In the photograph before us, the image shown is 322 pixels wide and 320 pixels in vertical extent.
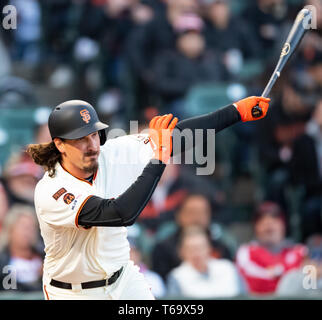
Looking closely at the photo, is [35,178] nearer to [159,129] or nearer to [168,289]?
[168,289]

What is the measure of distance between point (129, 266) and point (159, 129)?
919 millimetres

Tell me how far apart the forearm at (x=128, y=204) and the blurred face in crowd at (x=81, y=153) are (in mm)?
301

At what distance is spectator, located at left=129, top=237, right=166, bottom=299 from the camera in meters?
6.30

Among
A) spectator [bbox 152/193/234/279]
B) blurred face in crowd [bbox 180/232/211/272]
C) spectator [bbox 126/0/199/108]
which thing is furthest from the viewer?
spectator [bbox 126/0/199/108]

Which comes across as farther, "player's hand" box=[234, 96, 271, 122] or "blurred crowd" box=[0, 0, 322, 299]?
"blurred crowd" box=[0, 0, 322, 299]

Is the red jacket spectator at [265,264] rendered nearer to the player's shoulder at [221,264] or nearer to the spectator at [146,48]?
the player's shoulder at [221,264]

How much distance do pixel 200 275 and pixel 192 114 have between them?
1941 millimetres

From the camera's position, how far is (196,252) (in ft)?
21.1

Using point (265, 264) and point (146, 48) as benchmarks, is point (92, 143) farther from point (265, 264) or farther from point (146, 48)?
point (146, 48)

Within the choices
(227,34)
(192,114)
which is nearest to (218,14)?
(227,34)

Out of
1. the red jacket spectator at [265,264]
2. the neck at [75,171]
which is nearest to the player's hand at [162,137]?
the neck at [75,171]

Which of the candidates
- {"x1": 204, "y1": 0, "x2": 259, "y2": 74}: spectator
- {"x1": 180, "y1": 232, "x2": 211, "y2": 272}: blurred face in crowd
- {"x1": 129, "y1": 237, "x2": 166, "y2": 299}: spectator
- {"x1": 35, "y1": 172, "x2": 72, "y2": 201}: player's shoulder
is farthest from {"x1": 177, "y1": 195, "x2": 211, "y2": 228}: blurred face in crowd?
{"x1": 35, "y1": 172, "x2": 72, "y2": 201}: player's shoulder

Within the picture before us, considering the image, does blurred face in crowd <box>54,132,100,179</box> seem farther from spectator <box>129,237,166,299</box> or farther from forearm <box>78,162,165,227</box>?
spectator <box>129,237,166,299</box>

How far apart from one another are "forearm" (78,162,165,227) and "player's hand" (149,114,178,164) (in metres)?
0.07
